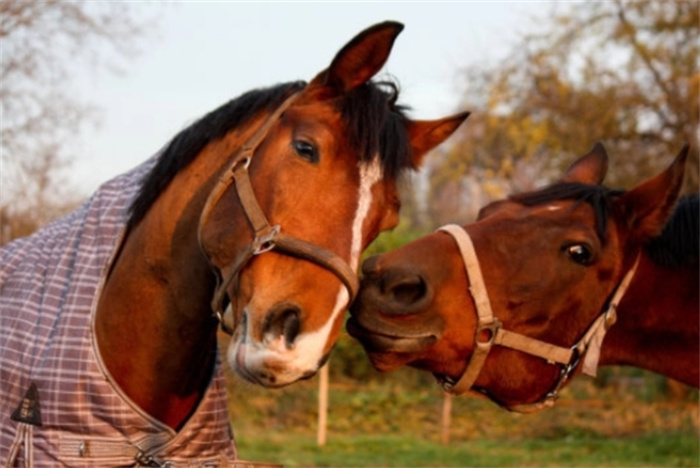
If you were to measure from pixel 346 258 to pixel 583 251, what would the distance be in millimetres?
1098

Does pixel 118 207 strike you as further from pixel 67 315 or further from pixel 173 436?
pixel 173 436

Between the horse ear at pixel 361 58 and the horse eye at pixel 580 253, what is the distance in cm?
100

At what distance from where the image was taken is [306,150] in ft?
9.42

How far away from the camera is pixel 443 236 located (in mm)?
3445

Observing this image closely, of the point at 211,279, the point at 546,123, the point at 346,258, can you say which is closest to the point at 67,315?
the point at 211,279

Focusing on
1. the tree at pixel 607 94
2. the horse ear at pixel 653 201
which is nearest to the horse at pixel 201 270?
the horse ear at pixel 653 201

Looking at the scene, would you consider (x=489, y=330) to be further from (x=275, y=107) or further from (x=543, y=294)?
(x=275, y=107)

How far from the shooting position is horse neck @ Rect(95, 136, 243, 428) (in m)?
3.04

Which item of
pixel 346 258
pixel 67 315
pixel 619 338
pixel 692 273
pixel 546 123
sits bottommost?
pixel 546 123

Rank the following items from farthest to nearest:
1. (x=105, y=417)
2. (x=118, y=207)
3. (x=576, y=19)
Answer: (x=576, y=19), (x=118, y=207), (x=105, y=417)

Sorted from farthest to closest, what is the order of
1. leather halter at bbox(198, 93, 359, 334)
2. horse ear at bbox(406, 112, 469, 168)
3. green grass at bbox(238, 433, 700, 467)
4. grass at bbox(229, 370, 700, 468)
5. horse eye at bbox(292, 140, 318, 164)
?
grass at bbox(229, 370, 700, 468) → green grass at bbox(238, 433, 700, 467) → horse ear at bbox(406, 112, 469, 168) → horse eye at bbox(292, 140, 318, 164) → leather halter at bbox(198, 93, 359, 334)

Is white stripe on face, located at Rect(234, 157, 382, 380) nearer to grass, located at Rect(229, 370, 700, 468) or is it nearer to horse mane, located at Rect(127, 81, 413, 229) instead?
horse mane, located at Rect(127, 81, 413, 229)

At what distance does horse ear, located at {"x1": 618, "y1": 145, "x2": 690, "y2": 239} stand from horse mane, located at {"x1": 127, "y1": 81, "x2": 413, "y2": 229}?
37.5 inches

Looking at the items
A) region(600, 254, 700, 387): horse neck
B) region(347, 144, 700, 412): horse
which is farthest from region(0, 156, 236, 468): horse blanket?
region(600, 254, 700, 387): horse neck
